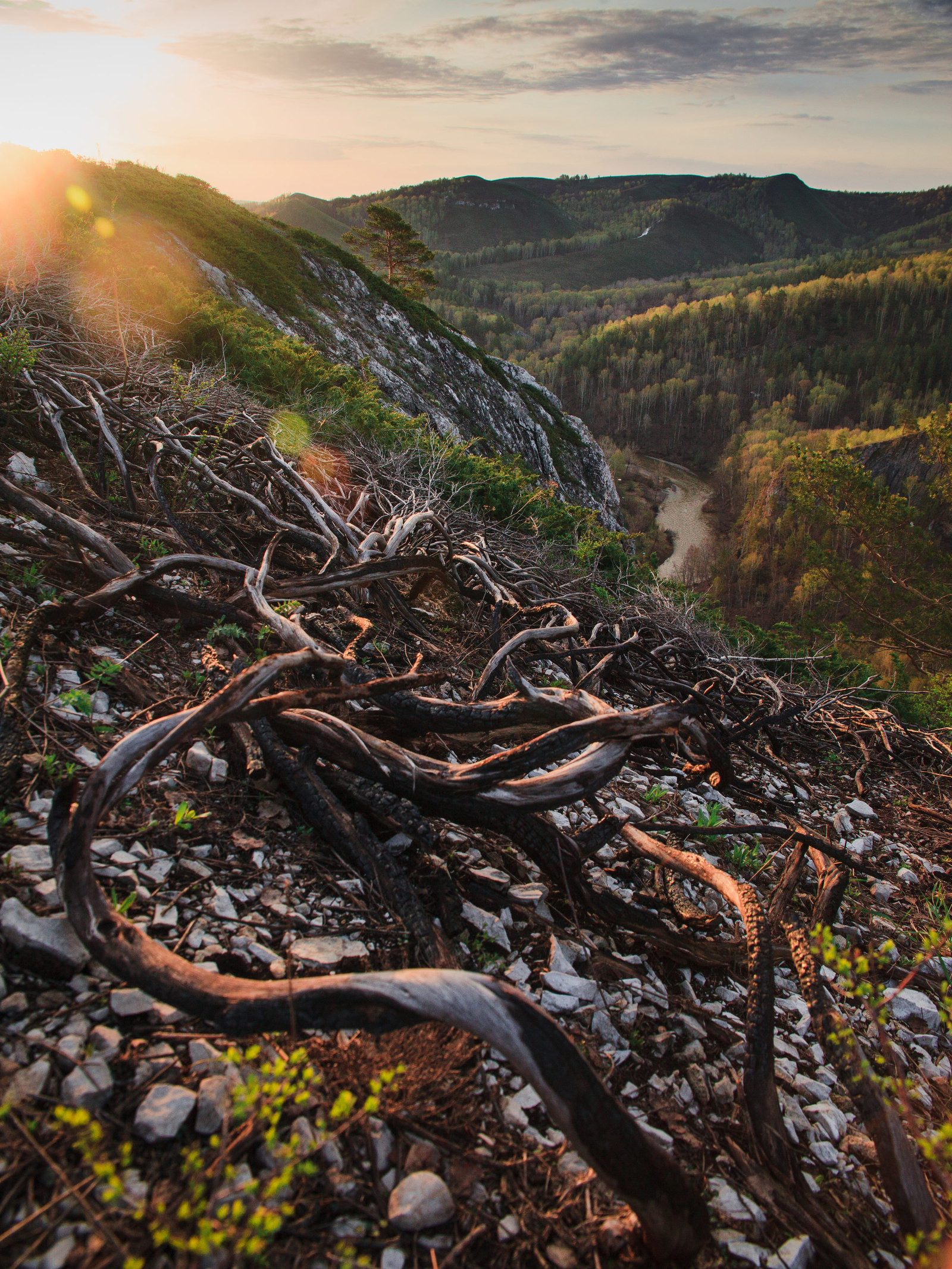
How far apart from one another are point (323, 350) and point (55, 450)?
54.0 feet

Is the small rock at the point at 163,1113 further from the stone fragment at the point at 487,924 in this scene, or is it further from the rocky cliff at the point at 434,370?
the rocky cliff at the point at 434,370

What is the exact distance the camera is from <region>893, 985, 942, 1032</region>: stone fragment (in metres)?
2.50

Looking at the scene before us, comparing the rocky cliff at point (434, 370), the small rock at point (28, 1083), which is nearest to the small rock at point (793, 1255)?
the small rock at point (28, 1083)

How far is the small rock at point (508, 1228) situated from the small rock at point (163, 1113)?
0.70 meters

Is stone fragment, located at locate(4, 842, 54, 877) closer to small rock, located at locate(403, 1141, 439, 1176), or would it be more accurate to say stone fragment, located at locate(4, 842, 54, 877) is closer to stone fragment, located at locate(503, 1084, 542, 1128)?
small rock, located at locate(403, 1141, 439, 1176)

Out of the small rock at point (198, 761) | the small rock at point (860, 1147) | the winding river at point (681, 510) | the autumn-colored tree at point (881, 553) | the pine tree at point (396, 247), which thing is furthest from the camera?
the winding river at point (681, 510)

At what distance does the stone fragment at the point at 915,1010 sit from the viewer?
2.50 m

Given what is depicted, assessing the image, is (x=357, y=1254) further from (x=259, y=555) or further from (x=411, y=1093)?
(x=259, y=555)

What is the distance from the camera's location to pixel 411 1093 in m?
1.49

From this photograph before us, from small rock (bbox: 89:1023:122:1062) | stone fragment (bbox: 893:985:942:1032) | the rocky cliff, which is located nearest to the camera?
small rock (bbox: 89:1023:122:1062)

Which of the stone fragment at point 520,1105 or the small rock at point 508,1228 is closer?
the small rock at point 508,1228

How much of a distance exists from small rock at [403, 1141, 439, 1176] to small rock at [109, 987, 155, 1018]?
2.30ft

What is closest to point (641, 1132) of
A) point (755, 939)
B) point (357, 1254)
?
point (357, 1254)

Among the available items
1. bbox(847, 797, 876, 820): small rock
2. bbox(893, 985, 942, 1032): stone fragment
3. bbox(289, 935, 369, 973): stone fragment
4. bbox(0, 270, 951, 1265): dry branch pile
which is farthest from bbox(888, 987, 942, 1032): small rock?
bbox(289, 935, 369, 973): stone fragment
